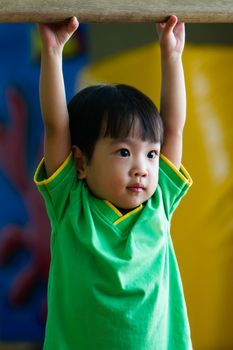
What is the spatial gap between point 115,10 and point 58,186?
282 mm

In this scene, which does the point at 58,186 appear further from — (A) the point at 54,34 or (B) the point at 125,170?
(A) the point at 54,34

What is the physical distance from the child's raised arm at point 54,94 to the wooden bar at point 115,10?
33 mm

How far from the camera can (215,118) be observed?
1.94 meters

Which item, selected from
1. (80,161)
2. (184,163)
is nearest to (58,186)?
(80,161)

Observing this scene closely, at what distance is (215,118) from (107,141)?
959 mm

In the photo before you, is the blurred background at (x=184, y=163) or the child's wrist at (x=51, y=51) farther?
the blurred background at (x=184, y=163)

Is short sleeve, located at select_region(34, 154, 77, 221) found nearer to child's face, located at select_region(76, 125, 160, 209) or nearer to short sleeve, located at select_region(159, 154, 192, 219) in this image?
child's face, located at select_region(76, 125, 160, 209)

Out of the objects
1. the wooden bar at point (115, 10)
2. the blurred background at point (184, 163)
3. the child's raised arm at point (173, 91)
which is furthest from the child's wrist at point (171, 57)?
the blurred background at point (184, 163)

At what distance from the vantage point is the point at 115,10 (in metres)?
0.95

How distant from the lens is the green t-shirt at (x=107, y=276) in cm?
100

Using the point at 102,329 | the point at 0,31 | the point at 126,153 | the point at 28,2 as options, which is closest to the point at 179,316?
the point at 102,329

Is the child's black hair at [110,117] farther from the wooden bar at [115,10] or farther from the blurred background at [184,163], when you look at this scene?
the blurred background at [184,163]

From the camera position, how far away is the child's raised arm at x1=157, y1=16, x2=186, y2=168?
1.09m

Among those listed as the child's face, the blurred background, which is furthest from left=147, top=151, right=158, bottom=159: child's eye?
the blurred background
